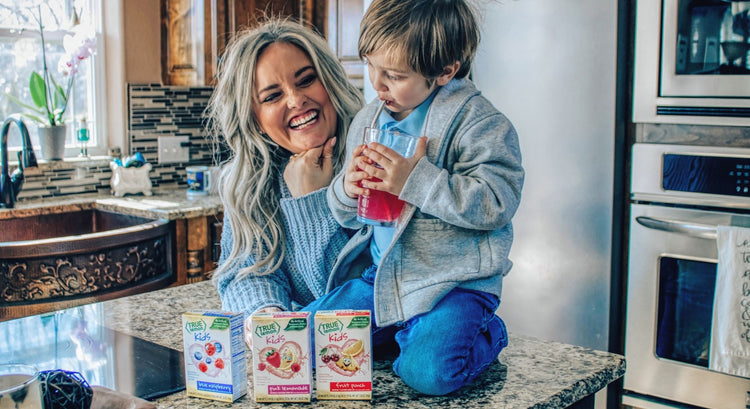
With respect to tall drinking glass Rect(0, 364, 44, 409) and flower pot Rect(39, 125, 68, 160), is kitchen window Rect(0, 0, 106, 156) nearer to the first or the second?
flower pot Rect(39, 125, 68, 160)

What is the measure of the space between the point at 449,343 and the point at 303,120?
1.87 ft

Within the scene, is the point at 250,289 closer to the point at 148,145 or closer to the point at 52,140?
the point at 52,140

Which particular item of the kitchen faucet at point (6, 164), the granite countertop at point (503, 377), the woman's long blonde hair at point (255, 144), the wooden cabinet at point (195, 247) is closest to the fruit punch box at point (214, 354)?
the granite countertop at point (503, 377)

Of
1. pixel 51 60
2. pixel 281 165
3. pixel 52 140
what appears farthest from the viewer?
pixel 51 60

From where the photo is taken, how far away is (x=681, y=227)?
221cm

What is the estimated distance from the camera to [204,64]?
3377mm

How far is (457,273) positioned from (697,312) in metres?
1.36

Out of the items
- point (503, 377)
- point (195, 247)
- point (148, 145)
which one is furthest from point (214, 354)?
point (148, 145)

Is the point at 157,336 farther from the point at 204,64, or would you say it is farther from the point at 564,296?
the point at 204,64

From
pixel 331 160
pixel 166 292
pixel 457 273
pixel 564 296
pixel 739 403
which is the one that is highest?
pixel 331 160

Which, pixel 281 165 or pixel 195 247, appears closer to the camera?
pixel 281 165

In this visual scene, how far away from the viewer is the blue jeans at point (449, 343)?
112 centimetres

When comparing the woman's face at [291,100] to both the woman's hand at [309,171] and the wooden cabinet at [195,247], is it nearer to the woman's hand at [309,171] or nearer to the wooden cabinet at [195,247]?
the woman's hand at [309,171]

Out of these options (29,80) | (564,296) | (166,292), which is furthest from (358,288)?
(29,80)
